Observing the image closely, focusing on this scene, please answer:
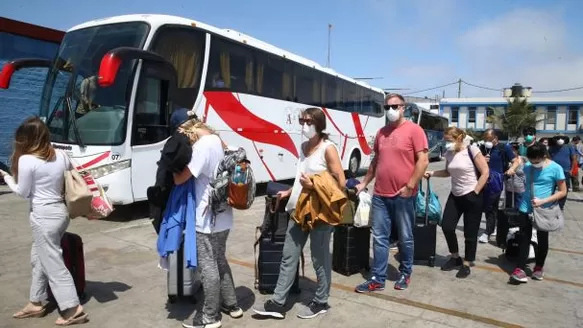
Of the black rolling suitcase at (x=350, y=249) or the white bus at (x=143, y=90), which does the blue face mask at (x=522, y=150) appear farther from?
the white bus at (x=143, y=90)

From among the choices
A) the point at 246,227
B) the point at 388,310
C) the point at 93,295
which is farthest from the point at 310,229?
the point at 246,227

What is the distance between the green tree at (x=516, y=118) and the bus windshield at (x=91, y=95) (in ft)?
134

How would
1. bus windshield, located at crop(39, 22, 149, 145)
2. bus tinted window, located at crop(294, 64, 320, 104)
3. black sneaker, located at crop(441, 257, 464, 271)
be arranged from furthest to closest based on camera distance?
bus tinted window, located at crop(294, 64, 320, 104) → bus windshield, located at crop(39, 22, 149, 145) → black sneaker, located at crop(441, 257, 464, 271)

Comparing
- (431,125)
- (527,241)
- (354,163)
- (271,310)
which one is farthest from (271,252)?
(431,125)

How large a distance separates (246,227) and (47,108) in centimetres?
429

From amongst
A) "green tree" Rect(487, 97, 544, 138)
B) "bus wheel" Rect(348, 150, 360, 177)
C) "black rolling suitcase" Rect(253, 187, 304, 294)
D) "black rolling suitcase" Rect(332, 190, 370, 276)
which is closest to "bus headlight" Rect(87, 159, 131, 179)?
"black rolling suitcase" Rect(253, 187, 304, 294)

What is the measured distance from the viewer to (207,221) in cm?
332

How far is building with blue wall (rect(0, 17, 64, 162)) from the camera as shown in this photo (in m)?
12.9

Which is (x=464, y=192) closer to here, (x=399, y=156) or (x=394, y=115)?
(x=399, y=156)

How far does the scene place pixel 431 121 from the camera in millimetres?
28078

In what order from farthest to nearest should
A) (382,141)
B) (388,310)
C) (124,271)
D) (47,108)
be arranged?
(47,108)
(124,271)
(382,141)
(388,310)

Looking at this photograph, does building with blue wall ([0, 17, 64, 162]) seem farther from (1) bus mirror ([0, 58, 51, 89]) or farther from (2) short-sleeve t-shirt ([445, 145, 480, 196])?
(2) short-sleeve t-shirt ([445, 145, 480, 196])

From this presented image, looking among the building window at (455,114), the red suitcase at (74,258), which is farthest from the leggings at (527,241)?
the building window at (455,114)

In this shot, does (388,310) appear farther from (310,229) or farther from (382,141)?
(382,141)
